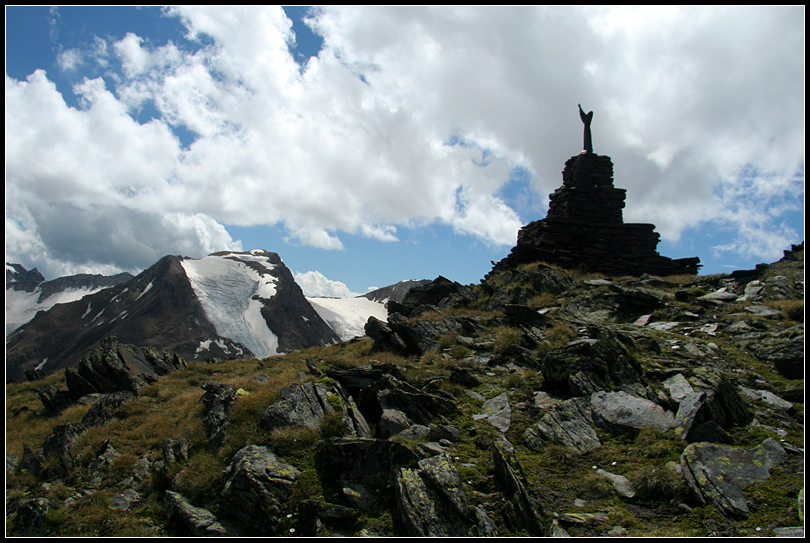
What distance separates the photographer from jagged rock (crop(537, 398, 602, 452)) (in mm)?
8039

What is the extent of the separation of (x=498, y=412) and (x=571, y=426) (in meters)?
1.94

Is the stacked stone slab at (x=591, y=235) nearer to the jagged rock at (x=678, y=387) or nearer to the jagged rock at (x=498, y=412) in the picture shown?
the jagged rock at (x=678, y=387)

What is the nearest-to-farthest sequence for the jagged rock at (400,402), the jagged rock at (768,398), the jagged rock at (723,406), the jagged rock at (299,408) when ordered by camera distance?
the jagged rock at (723,406)
the jagged rock at (299,408)
the jagged rock at (768,398)
the jagged rock at (400,402)

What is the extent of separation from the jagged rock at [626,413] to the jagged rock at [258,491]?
6917mm

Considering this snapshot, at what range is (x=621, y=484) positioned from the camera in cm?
654

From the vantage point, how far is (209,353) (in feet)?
450

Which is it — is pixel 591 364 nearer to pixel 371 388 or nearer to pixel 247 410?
pixel 371 388

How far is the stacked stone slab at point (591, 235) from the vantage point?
33.0 meters

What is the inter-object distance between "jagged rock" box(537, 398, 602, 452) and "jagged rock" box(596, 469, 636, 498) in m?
0.91

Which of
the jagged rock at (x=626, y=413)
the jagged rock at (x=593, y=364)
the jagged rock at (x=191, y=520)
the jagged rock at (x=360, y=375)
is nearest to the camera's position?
the jagged rock at (x=191, y=520)

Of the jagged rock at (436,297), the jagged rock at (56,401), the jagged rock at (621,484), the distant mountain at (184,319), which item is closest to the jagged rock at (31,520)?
the jagged rock at (621,484)

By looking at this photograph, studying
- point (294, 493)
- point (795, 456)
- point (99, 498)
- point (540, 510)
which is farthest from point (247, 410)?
point (795, 456)

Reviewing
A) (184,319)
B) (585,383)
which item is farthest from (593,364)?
(184,319)

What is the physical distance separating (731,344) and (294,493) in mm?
15266
